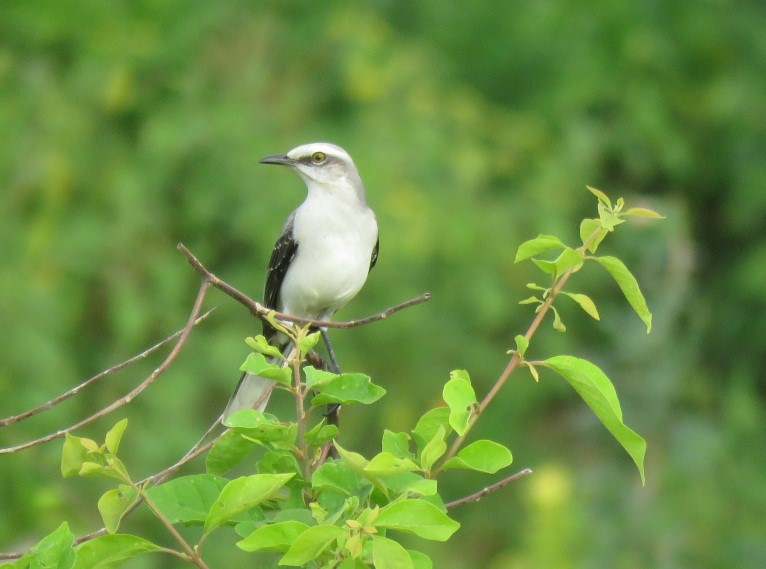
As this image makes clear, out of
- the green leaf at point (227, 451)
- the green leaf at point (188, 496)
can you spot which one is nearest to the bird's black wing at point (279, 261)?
the green leaf at point (227, 451)

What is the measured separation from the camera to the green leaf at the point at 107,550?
92.2 inches

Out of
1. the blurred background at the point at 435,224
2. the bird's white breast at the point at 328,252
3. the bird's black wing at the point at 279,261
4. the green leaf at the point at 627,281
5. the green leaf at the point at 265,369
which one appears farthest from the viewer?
the blurred background at the point at 435,224

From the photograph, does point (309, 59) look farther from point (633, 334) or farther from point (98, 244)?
point (633, 334)

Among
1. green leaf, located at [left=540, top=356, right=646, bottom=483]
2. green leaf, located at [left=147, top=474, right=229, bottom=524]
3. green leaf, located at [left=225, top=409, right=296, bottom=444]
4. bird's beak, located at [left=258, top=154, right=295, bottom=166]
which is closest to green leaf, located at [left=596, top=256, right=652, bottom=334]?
green leaf, located at [left=540, top=356, right=646, bottom=483]

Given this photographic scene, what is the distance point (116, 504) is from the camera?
232 cm

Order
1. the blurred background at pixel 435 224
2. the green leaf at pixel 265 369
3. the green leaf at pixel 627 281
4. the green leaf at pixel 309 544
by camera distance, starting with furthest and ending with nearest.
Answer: the blurred background at pixel 435 224, the green leaf at pixel 627 281, the green leaf at pixel 265 369, the green leaf at pixel 309 544

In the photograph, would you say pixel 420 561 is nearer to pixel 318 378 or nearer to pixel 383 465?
pixel 383 465

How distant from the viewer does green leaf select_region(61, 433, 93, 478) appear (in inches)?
90.7

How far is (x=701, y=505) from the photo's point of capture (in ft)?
25.0

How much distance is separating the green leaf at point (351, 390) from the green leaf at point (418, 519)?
277 millimetres

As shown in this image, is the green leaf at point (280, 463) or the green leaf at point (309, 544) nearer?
the green leaf at point (309, 544)

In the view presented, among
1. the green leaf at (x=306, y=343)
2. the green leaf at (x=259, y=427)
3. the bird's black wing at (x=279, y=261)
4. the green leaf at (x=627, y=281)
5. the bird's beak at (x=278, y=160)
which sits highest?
the green leaf at (x=627, y=281)

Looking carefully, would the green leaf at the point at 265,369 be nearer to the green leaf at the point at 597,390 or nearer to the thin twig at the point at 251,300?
the thin twig at the point at 251,300

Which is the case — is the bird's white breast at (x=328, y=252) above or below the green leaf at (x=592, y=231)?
below
